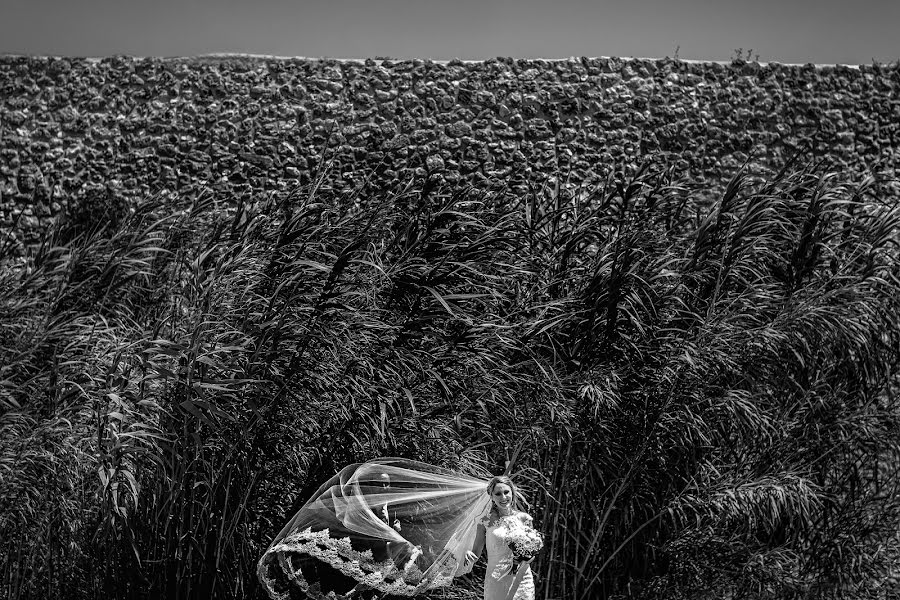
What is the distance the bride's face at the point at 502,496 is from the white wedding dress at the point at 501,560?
1.6 inches

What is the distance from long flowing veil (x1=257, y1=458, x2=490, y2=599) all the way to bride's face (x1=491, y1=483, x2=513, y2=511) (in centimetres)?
10

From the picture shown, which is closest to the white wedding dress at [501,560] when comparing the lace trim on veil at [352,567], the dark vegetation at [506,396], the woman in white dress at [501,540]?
the woman in white dress at [501,540]

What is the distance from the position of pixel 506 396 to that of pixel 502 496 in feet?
5.63

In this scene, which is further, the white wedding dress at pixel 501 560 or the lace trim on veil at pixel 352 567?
the lace trim on veil at pixel 352 567

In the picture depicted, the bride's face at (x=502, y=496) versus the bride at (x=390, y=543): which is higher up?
the bride's face at (x=502, y=496)

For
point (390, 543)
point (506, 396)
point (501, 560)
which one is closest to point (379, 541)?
point (390, 543)

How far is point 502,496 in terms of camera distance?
128 inches

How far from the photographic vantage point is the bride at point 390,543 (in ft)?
11.0

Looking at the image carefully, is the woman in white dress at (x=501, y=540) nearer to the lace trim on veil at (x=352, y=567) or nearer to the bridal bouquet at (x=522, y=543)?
the bridal bouquet at (x=522, y=543)

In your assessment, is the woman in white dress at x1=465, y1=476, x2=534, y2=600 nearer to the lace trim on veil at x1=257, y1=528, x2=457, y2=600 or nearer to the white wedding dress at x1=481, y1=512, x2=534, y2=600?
the white wedding dress at x1=481, y1=512, x2=534, y2=600

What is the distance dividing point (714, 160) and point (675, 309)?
4277mm

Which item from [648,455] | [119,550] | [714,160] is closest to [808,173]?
[648,455]

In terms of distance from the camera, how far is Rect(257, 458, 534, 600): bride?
132 inches

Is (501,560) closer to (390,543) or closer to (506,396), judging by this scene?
(390,543)
